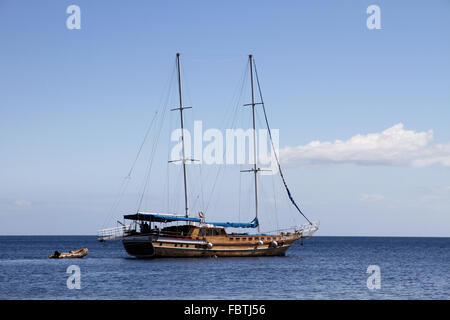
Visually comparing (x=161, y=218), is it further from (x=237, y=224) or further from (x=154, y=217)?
(x=237, y=224)

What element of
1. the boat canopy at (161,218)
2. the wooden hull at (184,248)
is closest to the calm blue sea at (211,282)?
the wooden hull at (184,248)

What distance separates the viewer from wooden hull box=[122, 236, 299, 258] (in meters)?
61.5

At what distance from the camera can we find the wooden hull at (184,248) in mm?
61531

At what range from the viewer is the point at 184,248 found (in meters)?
63.1

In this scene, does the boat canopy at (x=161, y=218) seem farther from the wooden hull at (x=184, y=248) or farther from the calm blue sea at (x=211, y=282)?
the calm blue sea at (x=211, y=282)

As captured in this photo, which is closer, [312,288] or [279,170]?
[312,288]

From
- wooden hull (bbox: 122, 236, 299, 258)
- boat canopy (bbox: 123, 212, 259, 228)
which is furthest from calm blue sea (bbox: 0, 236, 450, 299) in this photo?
boat canopy (bbox: 123, 212, 259, 228)

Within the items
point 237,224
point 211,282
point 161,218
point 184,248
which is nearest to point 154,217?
point 161,218

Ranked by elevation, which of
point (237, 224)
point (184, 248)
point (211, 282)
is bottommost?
point (184, 248)

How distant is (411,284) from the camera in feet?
153

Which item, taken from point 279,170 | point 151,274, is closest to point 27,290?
point 151,274
